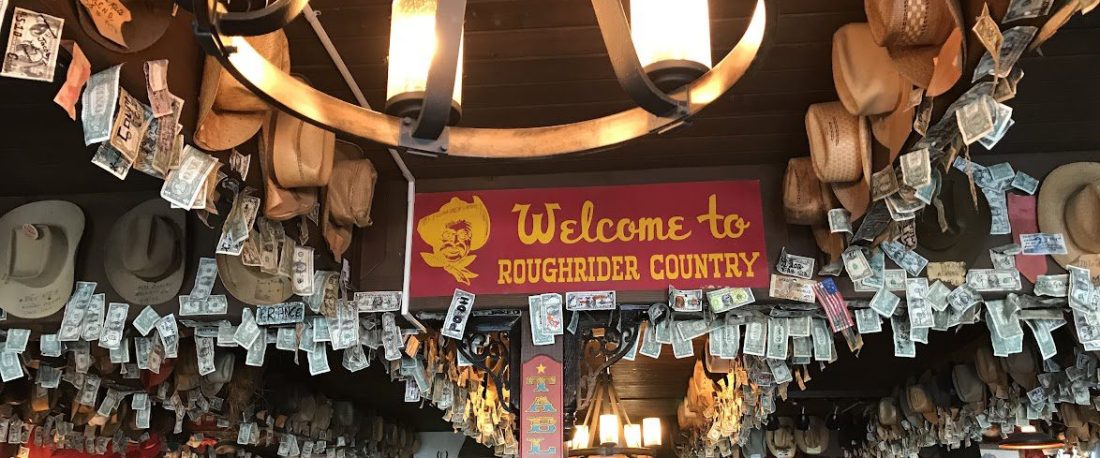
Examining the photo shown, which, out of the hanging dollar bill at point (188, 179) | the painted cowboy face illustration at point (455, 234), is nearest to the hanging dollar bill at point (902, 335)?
the painted cowboy face illustration at point (455, 234)

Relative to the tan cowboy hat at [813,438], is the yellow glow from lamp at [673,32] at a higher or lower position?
higher

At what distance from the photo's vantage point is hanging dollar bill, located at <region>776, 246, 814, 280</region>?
12.8ft

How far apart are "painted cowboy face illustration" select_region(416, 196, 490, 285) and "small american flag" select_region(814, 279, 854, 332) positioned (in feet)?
5.04

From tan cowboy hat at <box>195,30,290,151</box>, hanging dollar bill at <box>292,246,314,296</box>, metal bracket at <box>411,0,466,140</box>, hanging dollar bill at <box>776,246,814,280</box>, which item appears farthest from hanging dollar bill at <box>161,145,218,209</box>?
hanging dollar bill at <box>776,246,814,280</box>

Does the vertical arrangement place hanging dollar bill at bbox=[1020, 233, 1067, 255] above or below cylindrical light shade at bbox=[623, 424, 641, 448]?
above

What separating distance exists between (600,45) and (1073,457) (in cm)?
827

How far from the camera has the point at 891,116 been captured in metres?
2.99

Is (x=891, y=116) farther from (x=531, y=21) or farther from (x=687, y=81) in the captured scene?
(x=687, y=81)

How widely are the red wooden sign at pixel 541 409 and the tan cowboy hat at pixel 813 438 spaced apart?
6.06m

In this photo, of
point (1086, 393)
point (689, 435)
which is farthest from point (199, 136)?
point (689, 435)

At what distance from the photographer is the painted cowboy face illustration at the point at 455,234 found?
4129mm

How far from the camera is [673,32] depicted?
1.63 metres

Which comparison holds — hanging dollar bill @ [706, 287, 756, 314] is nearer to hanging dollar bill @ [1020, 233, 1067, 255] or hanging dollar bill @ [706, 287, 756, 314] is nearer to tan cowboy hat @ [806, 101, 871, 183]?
tan cowboy hat @ [806, 101, 871, 183]

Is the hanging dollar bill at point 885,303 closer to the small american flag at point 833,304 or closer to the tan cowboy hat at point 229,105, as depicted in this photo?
the small american flag at point 833,304
